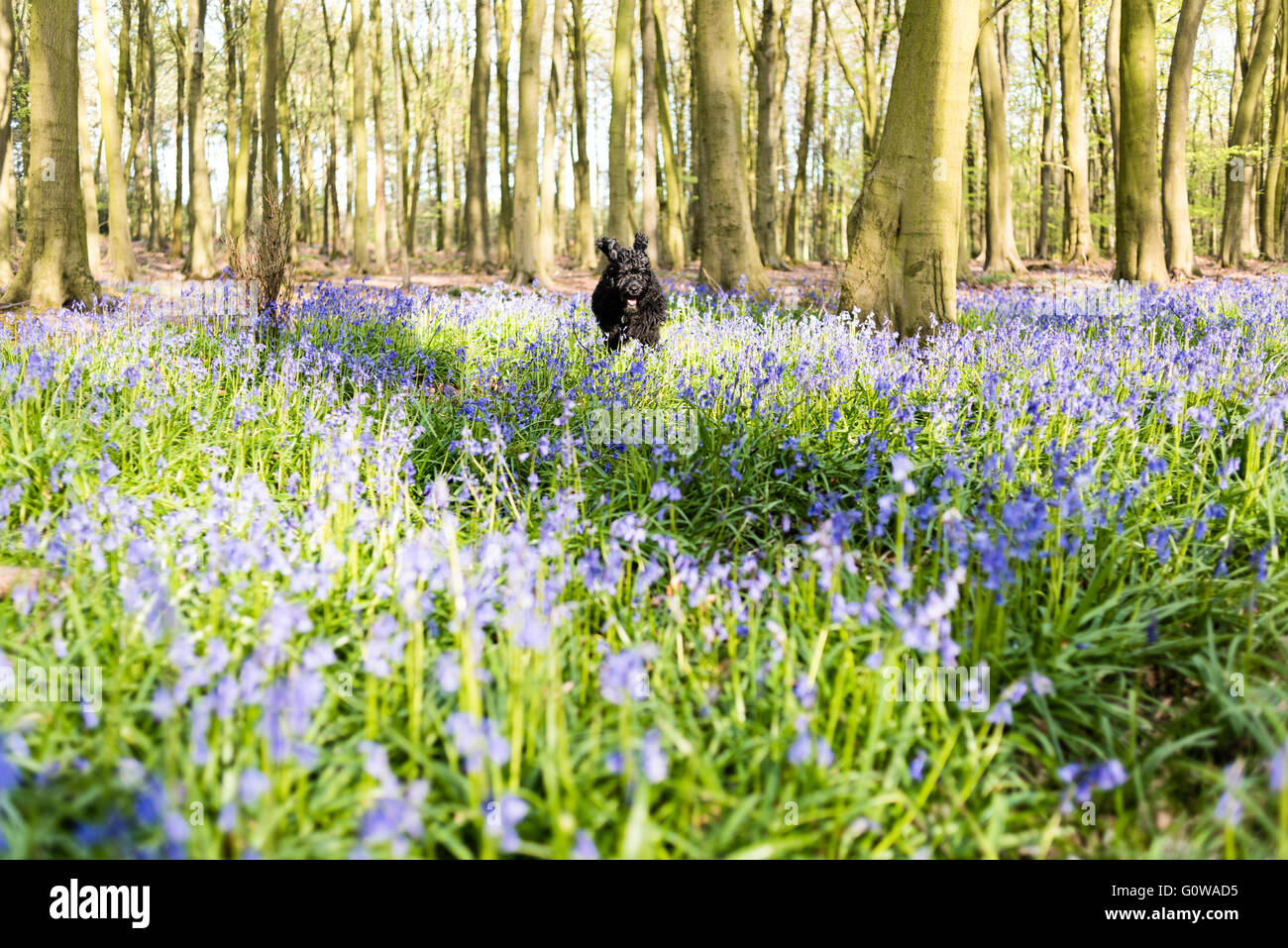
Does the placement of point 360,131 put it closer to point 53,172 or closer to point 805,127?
point 53,172

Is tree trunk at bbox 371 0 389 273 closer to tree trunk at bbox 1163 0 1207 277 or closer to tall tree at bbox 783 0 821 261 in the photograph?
tall tree at bbox 783 0 821 261

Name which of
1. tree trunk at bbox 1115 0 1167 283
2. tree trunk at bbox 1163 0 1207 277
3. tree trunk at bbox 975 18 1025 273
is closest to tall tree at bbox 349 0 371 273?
tree trunk at bbox 975 18 1025 273

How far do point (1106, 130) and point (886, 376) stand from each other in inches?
1227

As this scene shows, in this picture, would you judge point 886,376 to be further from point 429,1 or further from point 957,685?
point 429,1

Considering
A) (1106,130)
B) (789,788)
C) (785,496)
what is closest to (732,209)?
(785,496)

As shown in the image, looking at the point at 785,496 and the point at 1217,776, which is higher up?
the point at 785,496

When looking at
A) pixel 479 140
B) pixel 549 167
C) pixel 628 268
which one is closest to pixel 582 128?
pixel 479 140

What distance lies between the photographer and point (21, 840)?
152cm

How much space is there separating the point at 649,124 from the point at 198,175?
893 centimetres

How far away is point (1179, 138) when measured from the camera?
13250 millimetres

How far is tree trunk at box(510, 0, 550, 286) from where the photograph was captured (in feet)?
41.3

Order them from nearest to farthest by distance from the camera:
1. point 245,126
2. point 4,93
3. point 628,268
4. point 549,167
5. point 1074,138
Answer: point 628,268
point 4,93
point 245,126
point 549,167
point 1074,138

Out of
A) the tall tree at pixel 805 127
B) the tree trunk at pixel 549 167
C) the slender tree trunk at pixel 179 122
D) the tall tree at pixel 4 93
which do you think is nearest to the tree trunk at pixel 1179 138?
the tree trunk at pixel 549 167

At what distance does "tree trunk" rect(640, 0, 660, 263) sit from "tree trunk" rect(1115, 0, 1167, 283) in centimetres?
664
